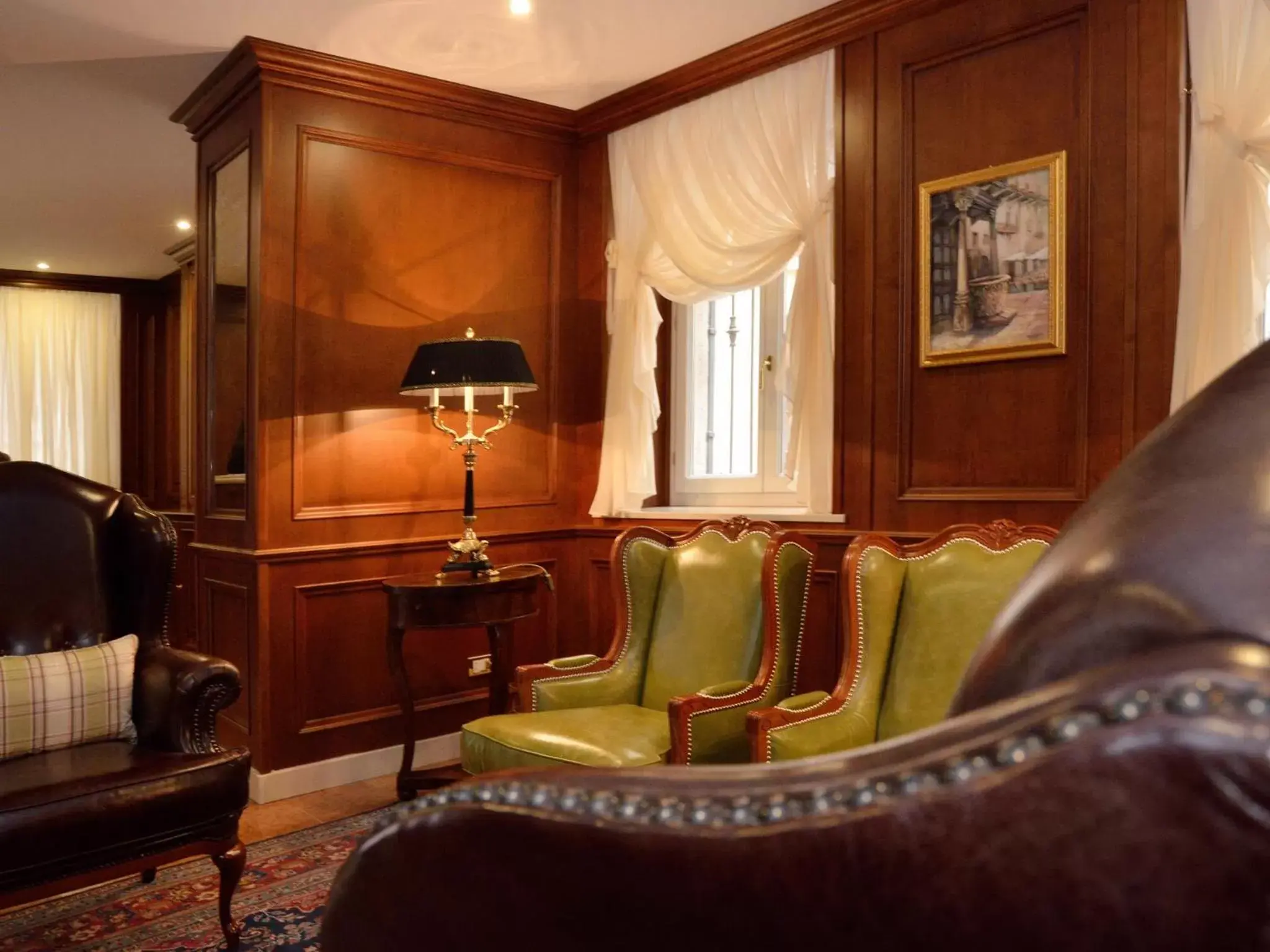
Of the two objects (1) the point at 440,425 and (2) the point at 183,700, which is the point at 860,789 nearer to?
(2) the point at 183,700

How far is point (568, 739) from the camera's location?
2.45 meters

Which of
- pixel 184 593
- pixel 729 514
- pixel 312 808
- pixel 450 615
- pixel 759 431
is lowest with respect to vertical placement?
pixel 312 808

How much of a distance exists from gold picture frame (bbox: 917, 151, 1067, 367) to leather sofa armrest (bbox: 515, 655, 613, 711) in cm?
140

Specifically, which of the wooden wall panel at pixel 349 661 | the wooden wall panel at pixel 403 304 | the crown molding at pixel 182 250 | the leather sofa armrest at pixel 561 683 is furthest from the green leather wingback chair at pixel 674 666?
the crown molding at pixel 182 250

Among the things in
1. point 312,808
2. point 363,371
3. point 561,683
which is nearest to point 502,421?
point 363,371

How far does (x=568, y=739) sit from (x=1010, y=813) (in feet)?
7.24

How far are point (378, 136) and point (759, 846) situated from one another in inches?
147

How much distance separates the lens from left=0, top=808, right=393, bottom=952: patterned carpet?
235cm

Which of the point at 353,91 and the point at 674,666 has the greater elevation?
the point at 353,91

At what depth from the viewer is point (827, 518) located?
3201 mm

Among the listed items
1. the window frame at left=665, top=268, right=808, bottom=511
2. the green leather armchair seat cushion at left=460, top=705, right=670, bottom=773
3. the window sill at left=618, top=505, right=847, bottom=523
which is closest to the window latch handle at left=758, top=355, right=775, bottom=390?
the window frame at left=665, top=268, right=808, bottom=511

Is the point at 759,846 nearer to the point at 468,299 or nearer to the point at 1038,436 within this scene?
the point at 1038,436

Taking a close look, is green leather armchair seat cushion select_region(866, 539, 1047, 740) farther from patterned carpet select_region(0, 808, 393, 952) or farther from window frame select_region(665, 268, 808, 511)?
patterned carpet select_region(0, 808, 393, 952)

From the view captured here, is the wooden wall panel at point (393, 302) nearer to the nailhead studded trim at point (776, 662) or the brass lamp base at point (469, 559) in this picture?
the brass lamp base at point (469, 559)
